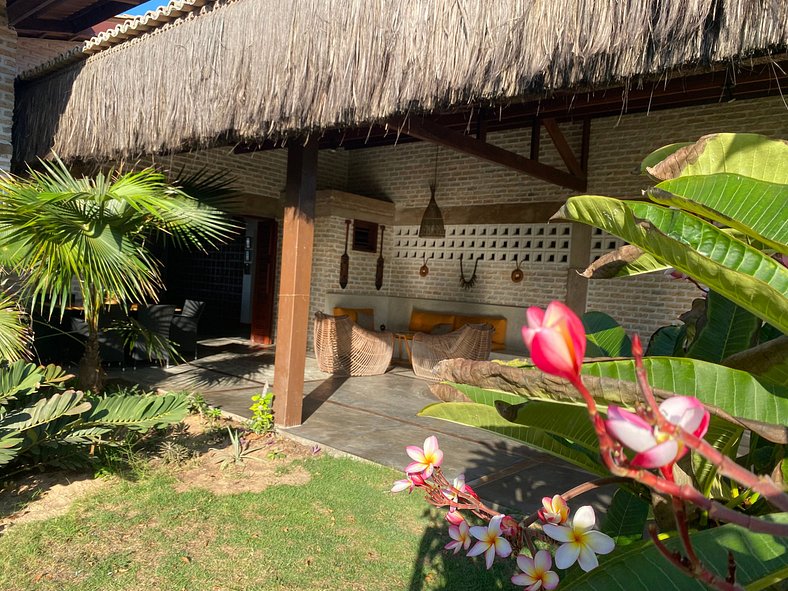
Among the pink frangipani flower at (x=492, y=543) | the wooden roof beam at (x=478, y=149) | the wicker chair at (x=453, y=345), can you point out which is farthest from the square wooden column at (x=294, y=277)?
the pink frangipani flower at (x=492, y=543)

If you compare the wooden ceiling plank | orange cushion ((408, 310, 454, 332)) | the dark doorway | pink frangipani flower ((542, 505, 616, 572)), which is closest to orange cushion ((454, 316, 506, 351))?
orange cushion ((408, 310, 454, 332))

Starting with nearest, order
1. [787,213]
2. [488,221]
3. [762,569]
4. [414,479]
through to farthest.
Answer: [762,569], [787,213], [414,479], [488,221]

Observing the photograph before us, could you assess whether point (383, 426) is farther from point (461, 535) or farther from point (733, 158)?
point (733, 158)

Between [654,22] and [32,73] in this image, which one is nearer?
[654,22]

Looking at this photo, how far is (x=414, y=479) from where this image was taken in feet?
3.52

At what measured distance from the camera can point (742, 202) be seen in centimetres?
71

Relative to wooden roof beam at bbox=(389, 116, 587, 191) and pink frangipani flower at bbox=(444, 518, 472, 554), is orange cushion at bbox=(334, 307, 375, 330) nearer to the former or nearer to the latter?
wooden roof beam at bbox=(389, 116, 587, 191)

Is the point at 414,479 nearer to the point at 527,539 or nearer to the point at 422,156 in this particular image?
the point at 527,539

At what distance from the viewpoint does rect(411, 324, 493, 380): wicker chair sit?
7102mm

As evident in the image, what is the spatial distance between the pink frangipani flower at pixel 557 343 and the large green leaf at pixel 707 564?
13.4 inches

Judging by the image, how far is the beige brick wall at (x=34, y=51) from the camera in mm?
6898

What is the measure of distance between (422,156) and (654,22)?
23.1 ft

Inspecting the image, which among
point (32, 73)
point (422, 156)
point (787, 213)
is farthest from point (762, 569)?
point (422, 156)

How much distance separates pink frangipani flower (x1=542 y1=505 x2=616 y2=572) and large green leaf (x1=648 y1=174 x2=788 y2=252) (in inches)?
17.7
